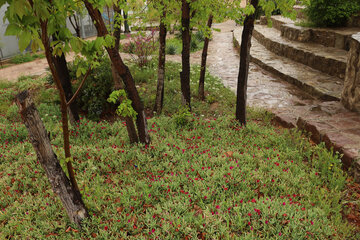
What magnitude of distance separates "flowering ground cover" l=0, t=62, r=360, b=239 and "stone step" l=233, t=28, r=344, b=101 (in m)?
3.11

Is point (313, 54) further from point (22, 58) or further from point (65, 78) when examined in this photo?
point (22, 58)

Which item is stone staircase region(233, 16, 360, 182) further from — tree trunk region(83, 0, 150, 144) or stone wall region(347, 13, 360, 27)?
tree trunk region(83, 0, 150, 144)

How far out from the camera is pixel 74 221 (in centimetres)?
308

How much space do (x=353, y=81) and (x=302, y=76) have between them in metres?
3.41

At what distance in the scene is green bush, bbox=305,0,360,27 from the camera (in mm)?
9875

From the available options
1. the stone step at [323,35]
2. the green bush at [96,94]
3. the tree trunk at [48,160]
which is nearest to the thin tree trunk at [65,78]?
the green bush at [96,94]

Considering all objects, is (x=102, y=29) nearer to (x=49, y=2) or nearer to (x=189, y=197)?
(x=49, y=2)

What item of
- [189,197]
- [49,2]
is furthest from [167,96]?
[49,2]

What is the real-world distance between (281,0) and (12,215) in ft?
18.5

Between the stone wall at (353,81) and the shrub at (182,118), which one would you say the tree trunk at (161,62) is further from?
the stone wall at (353,81)

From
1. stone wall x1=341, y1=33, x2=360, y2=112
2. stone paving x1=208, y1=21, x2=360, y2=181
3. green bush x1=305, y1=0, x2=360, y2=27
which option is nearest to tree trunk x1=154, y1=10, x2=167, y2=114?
stone paving x1=208, y1=21, x2=360, y2=181

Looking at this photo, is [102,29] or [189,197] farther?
[102,29]

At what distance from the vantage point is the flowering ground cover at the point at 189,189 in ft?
9.91

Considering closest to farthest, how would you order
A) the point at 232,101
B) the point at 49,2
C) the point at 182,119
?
the point at 49,2, the point at 182,119, the point at 232,101
